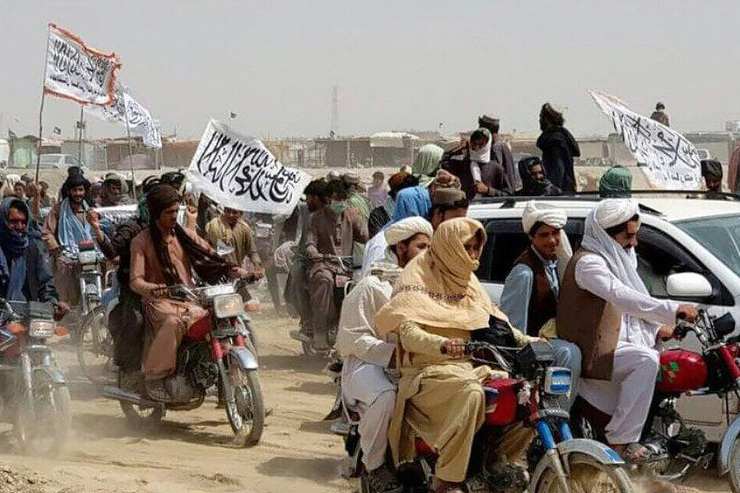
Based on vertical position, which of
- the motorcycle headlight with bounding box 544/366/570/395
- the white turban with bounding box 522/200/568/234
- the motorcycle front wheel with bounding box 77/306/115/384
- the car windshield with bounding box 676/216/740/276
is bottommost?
the motorcycle front wheel with bounding box 77/306/115/384

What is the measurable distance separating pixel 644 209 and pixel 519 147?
1684 inches

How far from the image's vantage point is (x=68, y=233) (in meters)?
15.2

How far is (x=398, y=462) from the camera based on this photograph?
6.90 meters

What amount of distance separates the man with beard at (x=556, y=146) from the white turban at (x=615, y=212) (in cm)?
599

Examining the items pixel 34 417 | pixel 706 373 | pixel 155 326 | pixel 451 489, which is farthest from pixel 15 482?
pixel 706 373

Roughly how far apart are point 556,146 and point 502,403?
700 centimetres

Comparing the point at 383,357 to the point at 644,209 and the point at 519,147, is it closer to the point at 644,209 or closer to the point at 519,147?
the point at 644,209

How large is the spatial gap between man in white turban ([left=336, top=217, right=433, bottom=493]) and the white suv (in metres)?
1.42

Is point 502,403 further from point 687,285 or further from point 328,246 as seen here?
point 328,246

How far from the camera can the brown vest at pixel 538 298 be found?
7461 millimetres

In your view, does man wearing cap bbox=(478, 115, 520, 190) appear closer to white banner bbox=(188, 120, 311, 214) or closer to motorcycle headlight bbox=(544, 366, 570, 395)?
white banner bbox=(188, 120, 311, 214)

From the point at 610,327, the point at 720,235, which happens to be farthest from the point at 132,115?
the point at 610,327

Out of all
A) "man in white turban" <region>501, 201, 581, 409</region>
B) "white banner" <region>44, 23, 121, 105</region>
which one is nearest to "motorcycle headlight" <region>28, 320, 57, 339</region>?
"man in white turban" <region>501, 201, 581, 409</region>

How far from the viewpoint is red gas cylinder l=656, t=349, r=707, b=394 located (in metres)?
7.07
